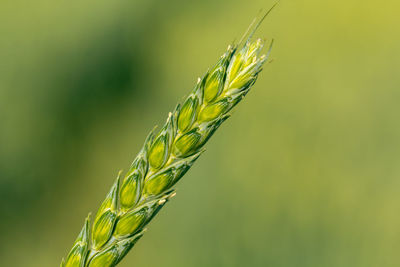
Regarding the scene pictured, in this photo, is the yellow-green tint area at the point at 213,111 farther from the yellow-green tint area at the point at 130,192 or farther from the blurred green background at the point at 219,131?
the blurred green background at the point at 219,131

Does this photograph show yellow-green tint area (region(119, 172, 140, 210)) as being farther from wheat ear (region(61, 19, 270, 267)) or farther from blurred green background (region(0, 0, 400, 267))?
blurred green background (region(0, 0, 400, 267))

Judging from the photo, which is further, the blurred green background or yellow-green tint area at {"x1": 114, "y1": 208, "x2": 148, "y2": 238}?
the blurred green background

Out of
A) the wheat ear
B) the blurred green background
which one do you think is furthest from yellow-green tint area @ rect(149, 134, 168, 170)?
the blurred green background

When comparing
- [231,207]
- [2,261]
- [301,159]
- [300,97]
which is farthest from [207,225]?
[2,261]

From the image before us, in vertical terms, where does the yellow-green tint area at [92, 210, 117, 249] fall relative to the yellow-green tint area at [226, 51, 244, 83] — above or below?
below

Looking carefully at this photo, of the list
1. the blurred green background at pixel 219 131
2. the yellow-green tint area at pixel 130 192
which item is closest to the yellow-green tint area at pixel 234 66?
the yellow-green tint area at pixel 130 192

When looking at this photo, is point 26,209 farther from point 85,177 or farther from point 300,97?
point 300,97
